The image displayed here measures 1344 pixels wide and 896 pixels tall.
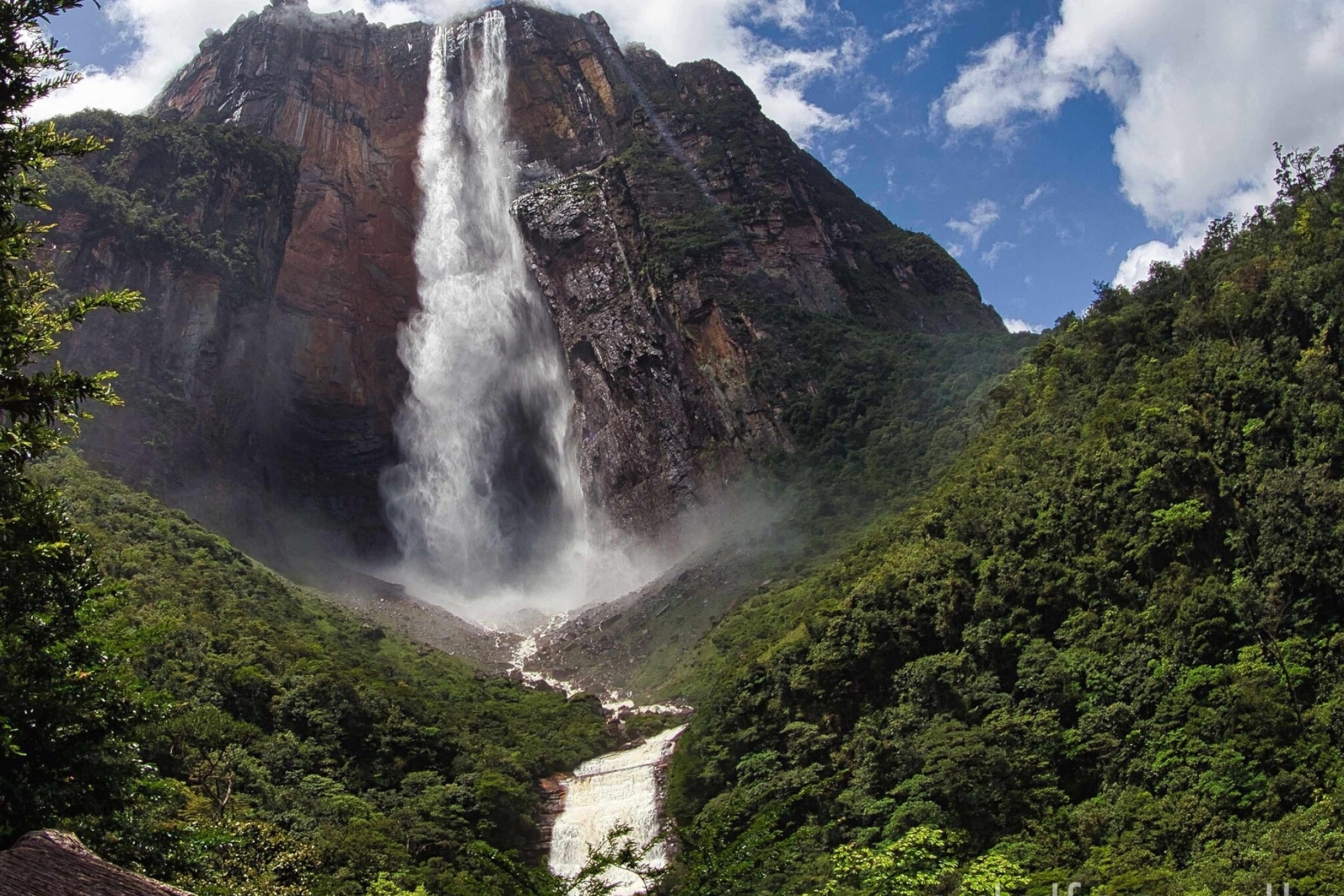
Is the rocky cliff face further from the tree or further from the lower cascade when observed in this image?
the tree

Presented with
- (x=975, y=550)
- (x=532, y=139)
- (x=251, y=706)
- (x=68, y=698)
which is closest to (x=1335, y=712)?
(x=975, y=550)

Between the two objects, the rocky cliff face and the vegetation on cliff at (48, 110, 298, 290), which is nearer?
the vegetation on cliff at (48, 110, 298, 290)

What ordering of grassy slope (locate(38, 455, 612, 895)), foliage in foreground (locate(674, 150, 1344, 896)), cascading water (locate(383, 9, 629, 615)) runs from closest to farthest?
grassy slope (locate(38, 455, 612, 895)), foliage in foreground (locate(674, 150, 1344, 896)), cascading water (locate(383, 9, 629, 615))

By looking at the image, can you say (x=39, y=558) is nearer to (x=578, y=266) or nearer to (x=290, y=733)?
(x=290, y=733)

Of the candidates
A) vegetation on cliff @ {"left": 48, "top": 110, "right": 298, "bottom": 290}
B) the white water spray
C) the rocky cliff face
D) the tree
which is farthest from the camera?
the white water spray

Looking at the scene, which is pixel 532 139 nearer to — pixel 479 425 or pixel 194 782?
pixel 479 425

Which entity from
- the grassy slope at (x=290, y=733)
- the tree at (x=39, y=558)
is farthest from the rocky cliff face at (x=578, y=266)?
the tree at (x=39, y=558)

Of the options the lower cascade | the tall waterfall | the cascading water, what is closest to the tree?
the lower cascade

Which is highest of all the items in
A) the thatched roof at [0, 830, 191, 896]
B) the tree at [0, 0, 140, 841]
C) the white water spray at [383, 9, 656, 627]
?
the white water spray at [383, 9, 656, 627]
